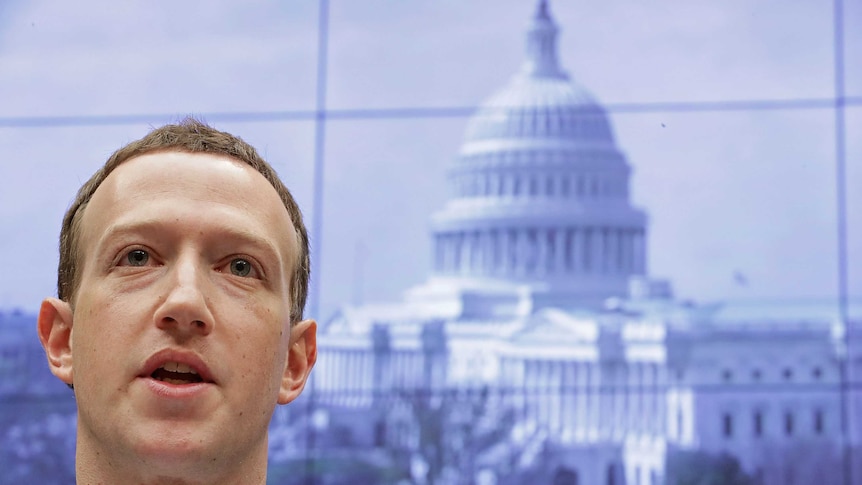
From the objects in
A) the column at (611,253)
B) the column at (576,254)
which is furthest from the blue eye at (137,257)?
the column at (576,254)

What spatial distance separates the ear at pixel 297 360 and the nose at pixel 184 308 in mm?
119

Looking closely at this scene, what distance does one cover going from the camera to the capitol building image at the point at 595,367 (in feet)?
18.9

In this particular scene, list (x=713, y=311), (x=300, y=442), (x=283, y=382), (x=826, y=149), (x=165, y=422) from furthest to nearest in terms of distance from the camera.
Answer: (x=713, y=311), (x=826, y=149), (x=300, y=442), (x=283, y=382), (x=165, y=422)

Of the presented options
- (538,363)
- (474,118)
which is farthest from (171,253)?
(538,363)

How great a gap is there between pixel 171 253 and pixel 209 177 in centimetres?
6

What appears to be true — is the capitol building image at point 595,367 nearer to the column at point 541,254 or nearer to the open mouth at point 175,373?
the column at point 541,254

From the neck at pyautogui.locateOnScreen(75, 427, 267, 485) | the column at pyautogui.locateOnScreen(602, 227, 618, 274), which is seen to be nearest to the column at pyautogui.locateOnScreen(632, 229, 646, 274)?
the column at pyautogui.locateOnScreen(602, 227, 618, 274)

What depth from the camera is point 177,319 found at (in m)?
0.71

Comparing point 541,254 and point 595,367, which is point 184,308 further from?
point 541,254

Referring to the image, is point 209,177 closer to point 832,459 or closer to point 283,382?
point 283,382

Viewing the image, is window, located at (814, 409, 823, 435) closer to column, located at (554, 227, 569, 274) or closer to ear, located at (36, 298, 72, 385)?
column, located at (554, 227, 569, 274)

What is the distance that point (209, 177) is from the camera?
30.5 inches

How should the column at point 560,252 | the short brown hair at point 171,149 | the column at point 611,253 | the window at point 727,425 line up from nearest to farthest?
the short brown hair at point 171,149, the window at point 727,425, the column at point 611,253, the column at point 560,252

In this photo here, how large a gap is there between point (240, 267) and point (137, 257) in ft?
0.21
